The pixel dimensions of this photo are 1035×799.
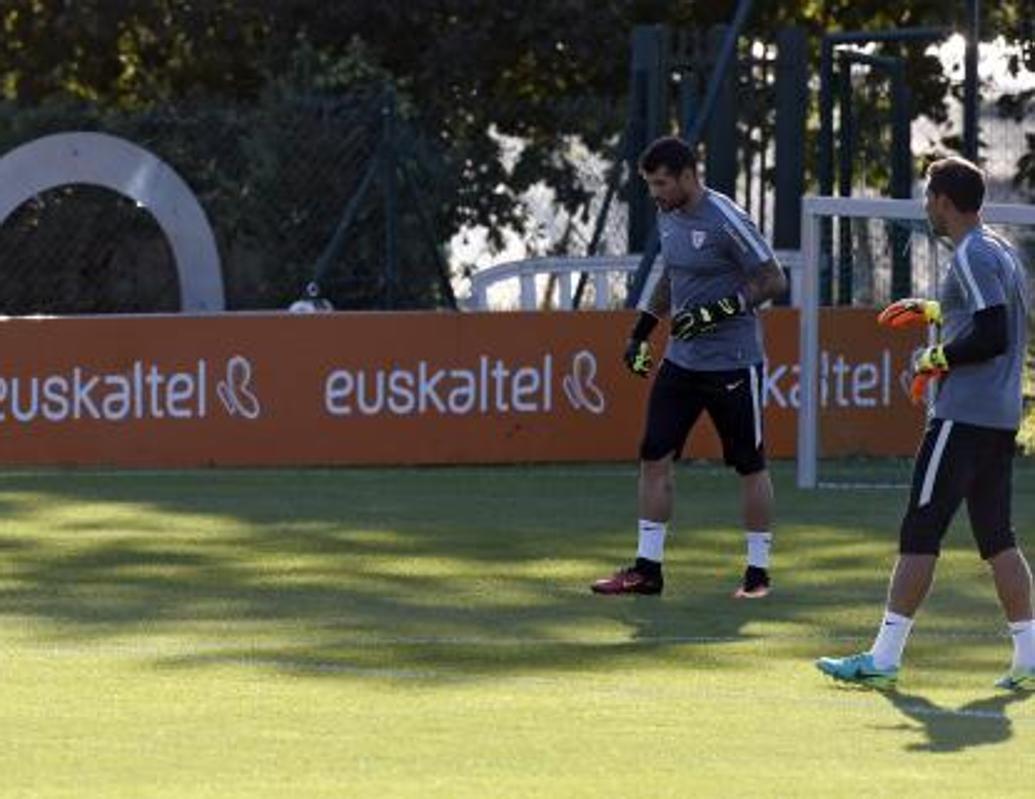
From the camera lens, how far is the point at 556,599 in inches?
567

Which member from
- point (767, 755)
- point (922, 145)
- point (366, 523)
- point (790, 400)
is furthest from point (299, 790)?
point (922, 145)

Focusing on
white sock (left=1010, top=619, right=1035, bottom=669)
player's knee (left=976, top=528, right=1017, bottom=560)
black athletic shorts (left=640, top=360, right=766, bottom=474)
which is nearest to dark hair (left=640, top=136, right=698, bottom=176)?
black athletic shorts (left=640, top=360, right=766, bottom=474)

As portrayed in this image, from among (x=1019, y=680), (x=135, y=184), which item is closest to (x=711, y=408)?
(x=1019, y=680)

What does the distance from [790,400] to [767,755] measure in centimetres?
1174

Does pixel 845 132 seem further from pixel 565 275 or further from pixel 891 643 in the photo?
pixel 891 643

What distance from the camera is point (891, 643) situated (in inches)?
456

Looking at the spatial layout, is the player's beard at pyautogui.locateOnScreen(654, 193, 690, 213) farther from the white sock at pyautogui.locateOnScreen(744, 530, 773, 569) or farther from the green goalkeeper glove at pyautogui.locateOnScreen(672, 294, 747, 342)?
the white sock at pyautogui.locateOnScreen(744, 530, 773, 569)

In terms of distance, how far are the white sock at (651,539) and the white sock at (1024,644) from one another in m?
2.92

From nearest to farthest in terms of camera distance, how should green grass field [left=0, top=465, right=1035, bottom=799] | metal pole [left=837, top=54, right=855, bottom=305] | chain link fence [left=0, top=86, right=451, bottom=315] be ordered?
green grass field [left=0, top=465, right=1035, bottom=799]
metal pole [left=837, top=54, right=855, bottom=305]
chain link fence [left=0, top=86, right=451, bottom=315]

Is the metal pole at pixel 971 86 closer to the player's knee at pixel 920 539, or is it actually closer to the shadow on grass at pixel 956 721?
the player's knee at pixel 920 539

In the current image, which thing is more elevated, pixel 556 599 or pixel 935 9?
pixel 935 9

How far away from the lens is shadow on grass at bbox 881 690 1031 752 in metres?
10.4

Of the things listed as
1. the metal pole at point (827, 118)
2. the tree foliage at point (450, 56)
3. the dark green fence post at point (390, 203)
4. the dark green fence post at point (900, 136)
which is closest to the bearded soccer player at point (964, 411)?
the dark green fence post at point (390, 203)

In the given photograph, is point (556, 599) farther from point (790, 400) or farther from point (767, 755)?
point (790, 400)
